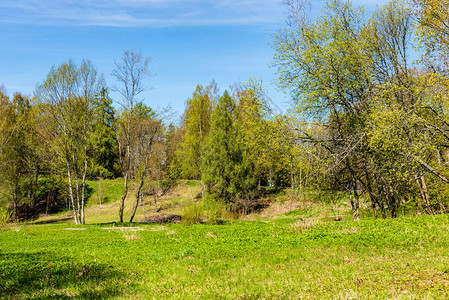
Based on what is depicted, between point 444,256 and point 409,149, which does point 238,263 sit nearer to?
point 444,256

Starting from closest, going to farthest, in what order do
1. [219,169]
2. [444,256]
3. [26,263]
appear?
1. [444,256]
2. [26,263]
3. [219,169]

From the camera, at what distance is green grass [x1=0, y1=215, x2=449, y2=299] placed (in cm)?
508

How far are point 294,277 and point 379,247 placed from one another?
3.18 meters

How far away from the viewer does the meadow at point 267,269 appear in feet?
16.6

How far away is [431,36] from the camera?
14078 mm

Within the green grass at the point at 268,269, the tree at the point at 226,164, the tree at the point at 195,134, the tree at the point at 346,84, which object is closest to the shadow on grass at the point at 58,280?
the green grass at the point at 268,269

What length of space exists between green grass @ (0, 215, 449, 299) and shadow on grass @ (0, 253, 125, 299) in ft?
0.06

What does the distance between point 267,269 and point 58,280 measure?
458 cm

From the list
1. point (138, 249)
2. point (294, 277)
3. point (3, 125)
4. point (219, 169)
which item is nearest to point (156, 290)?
point (294, 277)

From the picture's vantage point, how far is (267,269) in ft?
22.0

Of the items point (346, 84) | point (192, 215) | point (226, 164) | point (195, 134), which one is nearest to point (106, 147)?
point (195, 134)

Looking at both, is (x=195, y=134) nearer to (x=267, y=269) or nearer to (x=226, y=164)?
(x=226, y=164)

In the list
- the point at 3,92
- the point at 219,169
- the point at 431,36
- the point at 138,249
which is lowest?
the point at 138,249

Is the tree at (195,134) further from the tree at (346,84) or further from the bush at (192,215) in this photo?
the tree at (346,84)
